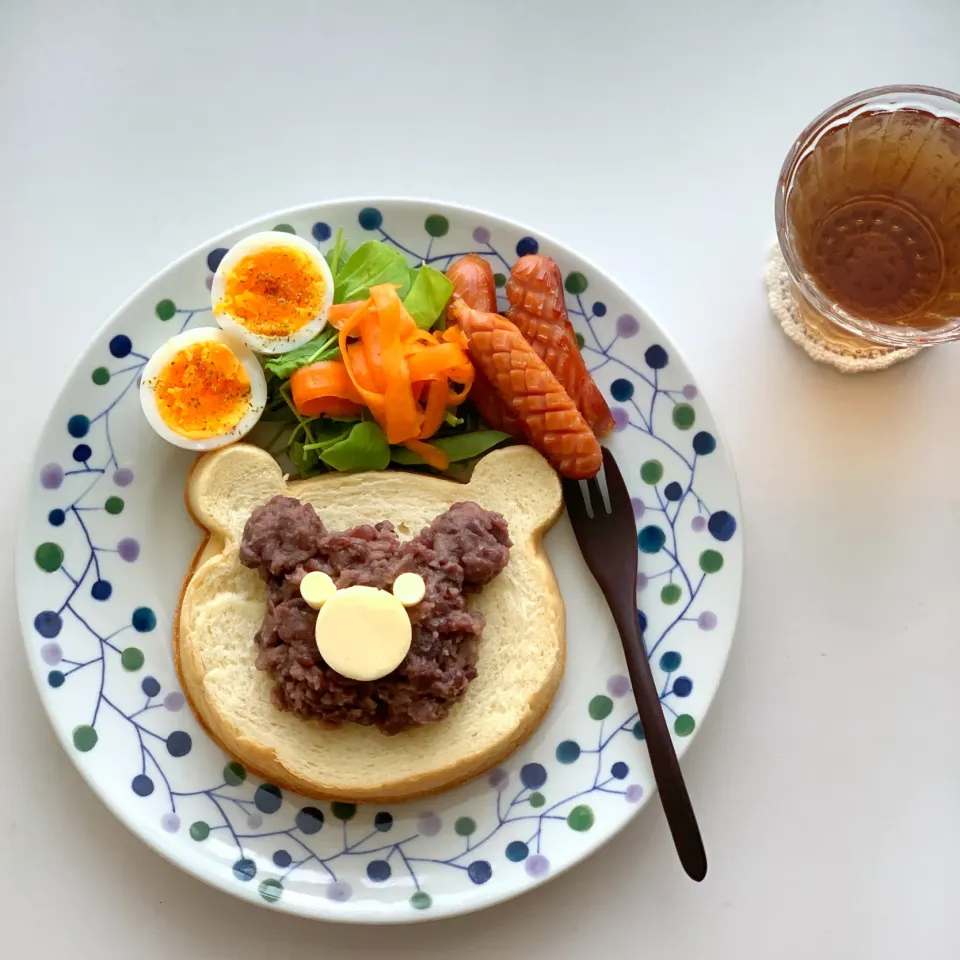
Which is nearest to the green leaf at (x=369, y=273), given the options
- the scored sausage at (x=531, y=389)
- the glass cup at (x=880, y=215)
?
the scored sausage at (x=531, y=389)

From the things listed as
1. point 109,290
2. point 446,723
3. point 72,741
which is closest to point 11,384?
Result: point 109,290

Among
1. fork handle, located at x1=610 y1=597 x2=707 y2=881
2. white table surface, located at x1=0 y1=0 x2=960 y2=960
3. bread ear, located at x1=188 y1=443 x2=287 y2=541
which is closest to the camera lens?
fork handle, located at x1=610 y1=597 x2=707 y2=881

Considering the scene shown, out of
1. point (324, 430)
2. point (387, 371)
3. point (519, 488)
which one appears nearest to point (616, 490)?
point (519, 488)

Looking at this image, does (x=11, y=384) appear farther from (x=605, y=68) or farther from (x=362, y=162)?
(x=605, y=68)

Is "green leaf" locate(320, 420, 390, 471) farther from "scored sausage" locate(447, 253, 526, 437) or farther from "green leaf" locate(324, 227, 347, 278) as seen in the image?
"green leaf" locate(324, 227, 347, 278)

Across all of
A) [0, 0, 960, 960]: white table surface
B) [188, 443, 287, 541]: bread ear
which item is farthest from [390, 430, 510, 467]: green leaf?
[0, 0, 960, 960]: white table surface

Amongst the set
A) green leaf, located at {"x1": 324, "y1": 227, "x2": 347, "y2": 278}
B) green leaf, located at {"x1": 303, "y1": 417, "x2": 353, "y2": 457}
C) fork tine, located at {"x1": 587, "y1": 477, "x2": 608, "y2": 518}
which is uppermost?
green leaf, located at {"x1": 324, "y1": 227, "x2": 347, "y2": 278}
